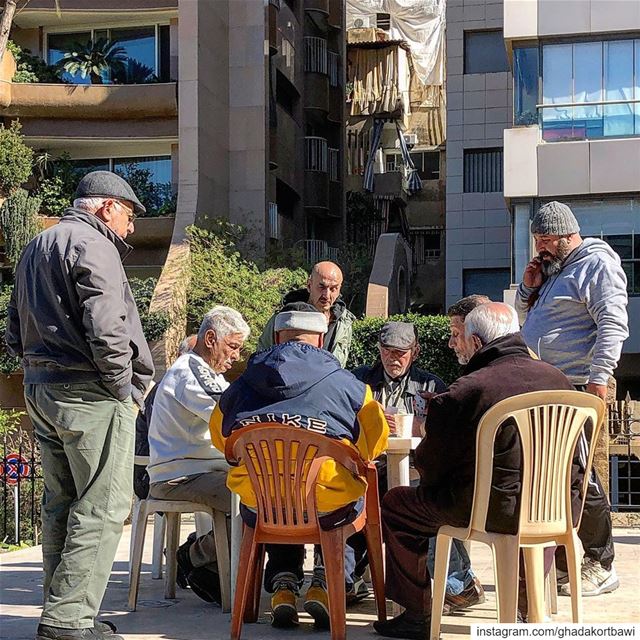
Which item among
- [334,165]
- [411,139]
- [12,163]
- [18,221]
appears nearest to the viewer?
[18,221]

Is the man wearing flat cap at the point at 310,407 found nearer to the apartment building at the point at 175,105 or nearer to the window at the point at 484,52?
the apartment building at the point at 175,105

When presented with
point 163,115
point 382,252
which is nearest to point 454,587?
point 382,252

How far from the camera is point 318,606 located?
18.7 feet

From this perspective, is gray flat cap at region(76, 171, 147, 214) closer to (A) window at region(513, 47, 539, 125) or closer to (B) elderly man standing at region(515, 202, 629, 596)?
(B) elderly man standing at region(515, 202, 629, 596)

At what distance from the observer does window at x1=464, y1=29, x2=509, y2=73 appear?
30078 mm

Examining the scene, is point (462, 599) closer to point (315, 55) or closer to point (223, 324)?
point (223, 324)

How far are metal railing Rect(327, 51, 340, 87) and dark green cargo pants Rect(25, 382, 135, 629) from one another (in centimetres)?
2977

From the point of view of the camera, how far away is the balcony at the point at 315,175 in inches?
1282

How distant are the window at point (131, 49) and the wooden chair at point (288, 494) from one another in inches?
930

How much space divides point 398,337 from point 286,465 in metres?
Result: 1.93

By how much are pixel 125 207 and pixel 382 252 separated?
2107cm

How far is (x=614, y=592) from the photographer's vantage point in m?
6.48

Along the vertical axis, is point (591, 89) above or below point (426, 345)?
above

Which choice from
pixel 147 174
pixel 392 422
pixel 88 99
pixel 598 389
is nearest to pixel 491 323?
pixel 392 422
